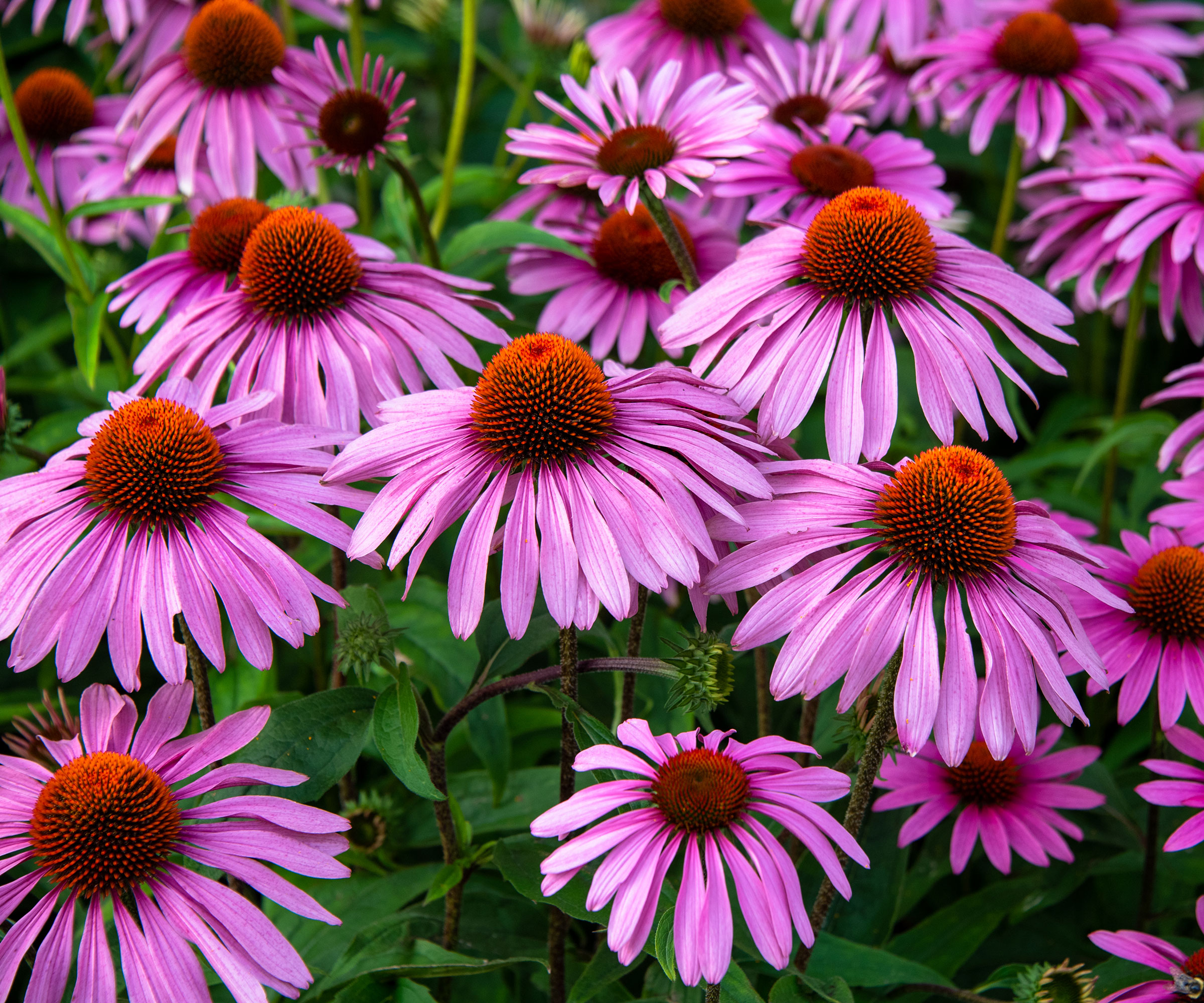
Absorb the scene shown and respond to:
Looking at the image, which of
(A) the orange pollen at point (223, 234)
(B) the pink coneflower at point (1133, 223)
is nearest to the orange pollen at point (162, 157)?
(A) the orange pollen at point (223, 234)

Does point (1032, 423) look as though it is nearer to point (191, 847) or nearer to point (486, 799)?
point (486, 799)

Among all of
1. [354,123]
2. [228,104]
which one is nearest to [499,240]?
[354,123]

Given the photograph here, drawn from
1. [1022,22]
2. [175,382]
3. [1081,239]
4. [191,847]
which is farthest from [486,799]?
[1022,22]

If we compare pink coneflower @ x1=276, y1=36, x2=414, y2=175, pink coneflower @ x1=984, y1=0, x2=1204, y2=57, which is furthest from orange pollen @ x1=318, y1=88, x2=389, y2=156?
pink coneflower @ x1=984, y1=0, x2=1204, y2=57

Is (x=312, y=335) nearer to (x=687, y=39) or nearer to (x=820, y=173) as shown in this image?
(x=820, y=173)

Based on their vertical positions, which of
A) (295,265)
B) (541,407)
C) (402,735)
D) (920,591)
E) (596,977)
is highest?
(295,265)

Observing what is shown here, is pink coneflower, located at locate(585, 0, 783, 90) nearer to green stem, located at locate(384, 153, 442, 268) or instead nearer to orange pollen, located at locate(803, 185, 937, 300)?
green stem, located at locate(384, 153, 442, 268)

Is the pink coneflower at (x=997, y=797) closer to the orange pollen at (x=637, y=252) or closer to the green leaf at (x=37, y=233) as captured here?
the orange pollen at (x=637, y=252)
